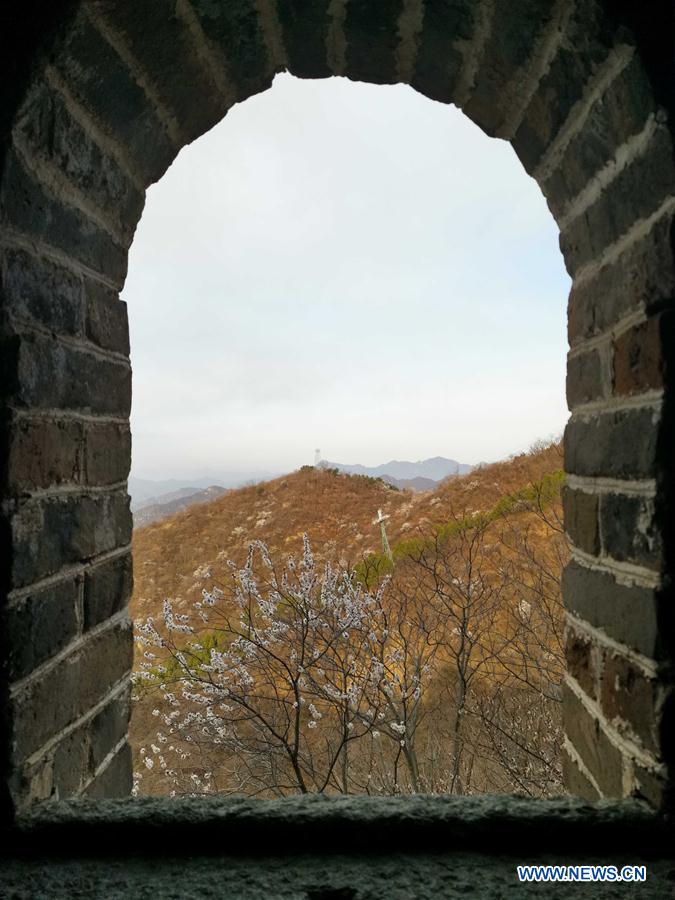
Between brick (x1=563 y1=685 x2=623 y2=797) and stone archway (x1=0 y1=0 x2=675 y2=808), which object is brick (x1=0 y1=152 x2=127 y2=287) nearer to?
stone archway (x1=0 y1=0 x2=675 y2=808)

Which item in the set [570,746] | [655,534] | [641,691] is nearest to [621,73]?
[655,534]

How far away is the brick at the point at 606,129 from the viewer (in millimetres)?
828

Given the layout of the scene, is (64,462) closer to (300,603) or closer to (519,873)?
(519,873)

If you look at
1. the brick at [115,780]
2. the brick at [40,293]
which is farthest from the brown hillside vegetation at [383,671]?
the brick at [40,293]

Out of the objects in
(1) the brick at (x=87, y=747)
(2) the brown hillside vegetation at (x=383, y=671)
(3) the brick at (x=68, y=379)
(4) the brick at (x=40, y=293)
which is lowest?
(2) the brown hillside vegetation at (x=383, y=671)

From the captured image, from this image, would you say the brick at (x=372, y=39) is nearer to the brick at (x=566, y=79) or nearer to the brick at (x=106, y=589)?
the brick at (x=566, y=79)

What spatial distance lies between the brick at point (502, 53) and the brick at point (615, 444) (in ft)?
2.10

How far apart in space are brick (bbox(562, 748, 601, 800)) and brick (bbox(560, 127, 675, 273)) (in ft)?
3.15

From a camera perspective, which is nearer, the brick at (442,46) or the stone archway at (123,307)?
the stone archway at (123,307)

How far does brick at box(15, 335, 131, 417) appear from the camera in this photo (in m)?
0.90

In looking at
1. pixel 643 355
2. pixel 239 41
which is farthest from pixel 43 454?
pixel 643 355

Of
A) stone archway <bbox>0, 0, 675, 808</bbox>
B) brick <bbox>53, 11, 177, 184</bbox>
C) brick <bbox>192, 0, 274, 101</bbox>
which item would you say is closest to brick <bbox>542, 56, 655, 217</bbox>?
stone archway <bbox>0, 0, 675, 808</bbox>

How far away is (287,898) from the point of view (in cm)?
76

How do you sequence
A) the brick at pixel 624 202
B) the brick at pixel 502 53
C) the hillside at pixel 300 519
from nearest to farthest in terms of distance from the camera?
1. the brick at pixel 624 202
2. the brick at pixel 502 53
3. the hillside at pixel 300 519
